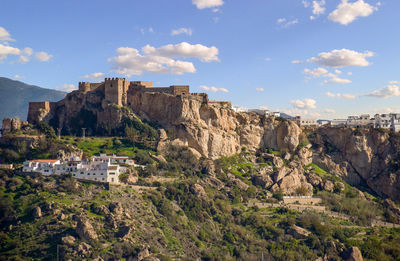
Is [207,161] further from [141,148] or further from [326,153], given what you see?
[326,153]

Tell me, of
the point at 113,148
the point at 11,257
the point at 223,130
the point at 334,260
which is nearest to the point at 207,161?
the point at 223,130

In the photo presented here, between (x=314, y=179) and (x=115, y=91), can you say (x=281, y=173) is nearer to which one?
(x=314, y=179)

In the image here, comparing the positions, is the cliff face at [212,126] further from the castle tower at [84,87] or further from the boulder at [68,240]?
the boulder at [68,240]

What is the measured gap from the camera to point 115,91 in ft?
248

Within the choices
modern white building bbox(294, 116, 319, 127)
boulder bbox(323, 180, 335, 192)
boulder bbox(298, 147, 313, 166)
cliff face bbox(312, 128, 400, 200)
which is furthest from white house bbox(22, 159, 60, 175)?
modern white building bbox(294, 116, 319, 127)

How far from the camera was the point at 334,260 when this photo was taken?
172 feet

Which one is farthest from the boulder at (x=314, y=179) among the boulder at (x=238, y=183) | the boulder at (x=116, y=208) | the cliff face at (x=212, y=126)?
the boulder at (x=116, y=208)

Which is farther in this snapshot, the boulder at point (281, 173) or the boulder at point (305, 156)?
the boulder at point (305, 156)

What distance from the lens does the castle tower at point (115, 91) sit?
247 ft

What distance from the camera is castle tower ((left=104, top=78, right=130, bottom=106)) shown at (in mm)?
75438

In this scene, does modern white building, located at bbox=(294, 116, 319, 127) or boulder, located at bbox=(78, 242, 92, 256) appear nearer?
boulder, located at bbox=(78, 242, 92, 256)

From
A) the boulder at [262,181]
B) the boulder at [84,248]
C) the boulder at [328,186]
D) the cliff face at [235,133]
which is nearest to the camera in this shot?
the boulder at [84,248]

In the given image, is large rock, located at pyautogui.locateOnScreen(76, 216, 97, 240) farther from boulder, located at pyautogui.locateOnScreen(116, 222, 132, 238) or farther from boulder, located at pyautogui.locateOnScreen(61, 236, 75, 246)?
boulder, located at pyautogui.locateOnScreen(116, 222, 132, 238)

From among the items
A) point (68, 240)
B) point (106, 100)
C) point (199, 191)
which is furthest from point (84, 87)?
point (68, 240)
